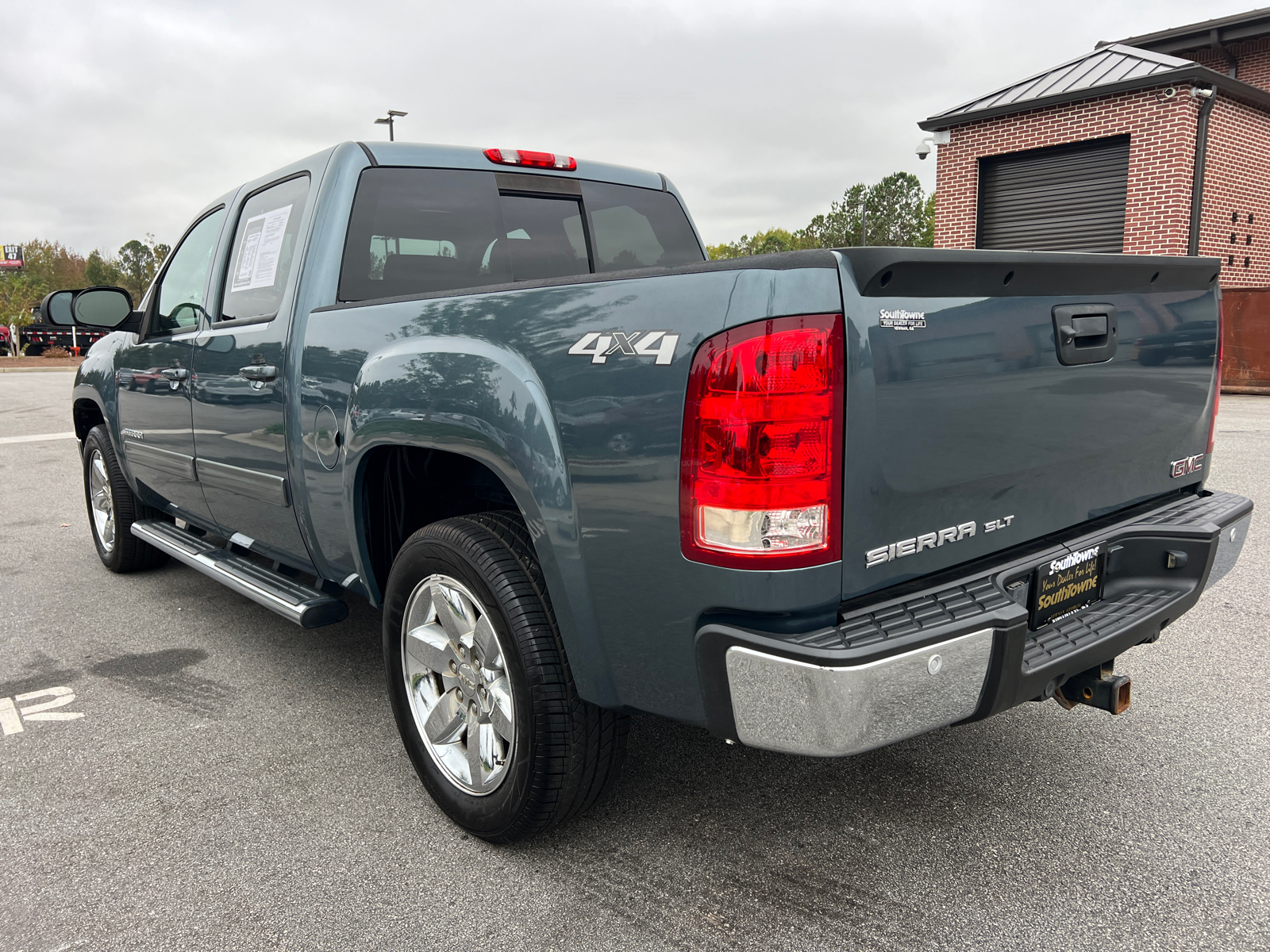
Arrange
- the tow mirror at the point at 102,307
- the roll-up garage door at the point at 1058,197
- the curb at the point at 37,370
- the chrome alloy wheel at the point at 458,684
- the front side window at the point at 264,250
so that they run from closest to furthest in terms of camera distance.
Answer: the chrome alloy wheel at the point at 458,684
the front side window at the point at 264,250
the tow mirror at the point at 102,307
the roll-up garage door at the point at 1058,197
the curb at the point at 37,370

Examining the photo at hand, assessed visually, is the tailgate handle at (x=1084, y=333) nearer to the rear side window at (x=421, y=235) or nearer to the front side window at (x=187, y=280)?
the rear side window at (x=421, y=235)

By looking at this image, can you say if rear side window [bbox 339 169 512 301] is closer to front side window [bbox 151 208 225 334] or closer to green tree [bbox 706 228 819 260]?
front side window [bbox 151 208 225 334]

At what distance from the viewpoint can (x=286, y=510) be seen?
3334 millimetres

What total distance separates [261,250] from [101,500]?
2.70m

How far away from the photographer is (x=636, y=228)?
4.23 meters

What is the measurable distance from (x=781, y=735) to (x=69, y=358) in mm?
43991

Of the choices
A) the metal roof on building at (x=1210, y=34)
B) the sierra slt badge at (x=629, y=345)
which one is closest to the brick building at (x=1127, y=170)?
the metal roof on building at (x=1210, y=34)

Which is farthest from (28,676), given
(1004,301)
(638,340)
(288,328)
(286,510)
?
(1004,301)

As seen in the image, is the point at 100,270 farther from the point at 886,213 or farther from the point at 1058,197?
the point at 1058,197

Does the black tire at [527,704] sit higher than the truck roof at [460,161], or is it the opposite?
the truck roof at [460,161]

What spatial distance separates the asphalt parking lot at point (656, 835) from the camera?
221 centimetres

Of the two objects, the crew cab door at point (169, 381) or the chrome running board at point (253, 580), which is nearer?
the chrome running board at point (253, 580)

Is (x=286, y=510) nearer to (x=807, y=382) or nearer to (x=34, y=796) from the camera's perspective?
(x=34, y=796)

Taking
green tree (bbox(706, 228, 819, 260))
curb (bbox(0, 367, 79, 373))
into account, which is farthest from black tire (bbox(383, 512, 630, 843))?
green tree (bbox(706, 228, 819, 260))
